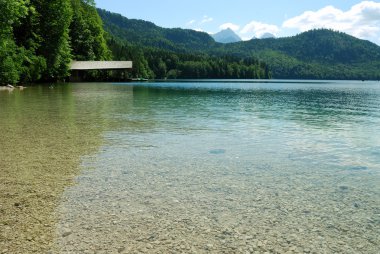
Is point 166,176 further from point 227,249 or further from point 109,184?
point 227,249

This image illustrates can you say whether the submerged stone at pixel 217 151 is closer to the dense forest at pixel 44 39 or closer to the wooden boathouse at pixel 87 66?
the dense forest at pixel 44 39

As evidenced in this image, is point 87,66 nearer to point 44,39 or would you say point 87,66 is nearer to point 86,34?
point 86,34

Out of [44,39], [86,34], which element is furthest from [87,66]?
[44,39]

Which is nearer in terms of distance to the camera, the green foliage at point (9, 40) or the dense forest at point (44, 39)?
the green foliage at point (9, 40)

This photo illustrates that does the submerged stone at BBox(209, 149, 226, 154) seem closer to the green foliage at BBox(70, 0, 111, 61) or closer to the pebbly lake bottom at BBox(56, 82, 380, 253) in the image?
the pebbly lake bottom at BBox(56, 82, 380, 253)

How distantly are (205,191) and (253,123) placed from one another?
11346 mm

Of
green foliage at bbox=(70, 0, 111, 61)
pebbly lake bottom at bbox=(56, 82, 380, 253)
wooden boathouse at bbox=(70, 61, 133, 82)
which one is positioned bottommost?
pebbly lake bottom at bbox=(56, 82, 380, 253)

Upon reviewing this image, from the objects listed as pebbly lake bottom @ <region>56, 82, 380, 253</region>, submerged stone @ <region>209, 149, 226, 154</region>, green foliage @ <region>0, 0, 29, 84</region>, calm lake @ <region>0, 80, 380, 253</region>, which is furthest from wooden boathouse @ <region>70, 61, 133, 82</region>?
pebbly lake bottom @ <region>56, 82, 380, 253</region>

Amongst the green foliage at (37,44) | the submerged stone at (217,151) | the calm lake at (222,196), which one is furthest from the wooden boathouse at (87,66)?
the submerged stone at (217,151)

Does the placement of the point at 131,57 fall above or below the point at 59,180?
above

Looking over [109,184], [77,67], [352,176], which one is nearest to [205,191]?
[109,184]

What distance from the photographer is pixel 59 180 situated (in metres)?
Result: 7.45

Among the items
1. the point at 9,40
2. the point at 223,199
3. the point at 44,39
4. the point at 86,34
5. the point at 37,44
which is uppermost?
the point at 86,34

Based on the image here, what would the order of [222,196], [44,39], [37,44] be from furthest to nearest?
[44,39], [37,44], [222,196]
